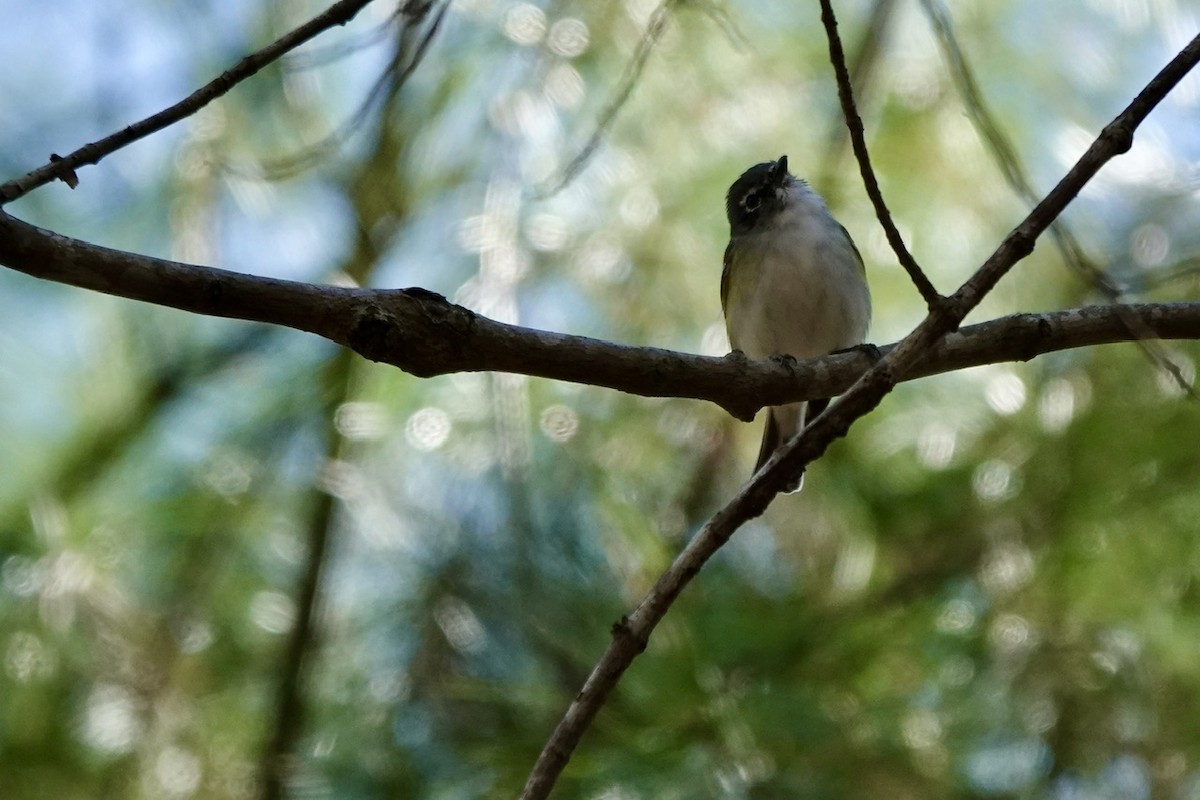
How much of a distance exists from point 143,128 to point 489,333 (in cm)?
53

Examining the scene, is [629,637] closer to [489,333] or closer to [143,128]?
[489,333]

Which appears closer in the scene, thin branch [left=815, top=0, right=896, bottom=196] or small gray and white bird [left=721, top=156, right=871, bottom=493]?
thin branch [left=815, top=0, right=896, bottom=196]

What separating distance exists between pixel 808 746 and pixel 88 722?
6.41 ft

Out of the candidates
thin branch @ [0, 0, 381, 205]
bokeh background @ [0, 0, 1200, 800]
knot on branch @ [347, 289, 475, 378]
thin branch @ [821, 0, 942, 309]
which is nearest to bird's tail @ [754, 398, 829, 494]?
bokeh background @ [0, 0, 1200, 800]

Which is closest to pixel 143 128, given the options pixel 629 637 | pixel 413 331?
pixel 413 331

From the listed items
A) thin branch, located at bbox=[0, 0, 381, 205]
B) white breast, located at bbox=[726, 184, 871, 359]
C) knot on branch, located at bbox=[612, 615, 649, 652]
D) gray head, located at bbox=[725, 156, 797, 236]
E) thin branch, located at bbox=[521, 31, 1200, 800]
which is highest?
gray head, located at bbox=[725, 156, 797, 236]

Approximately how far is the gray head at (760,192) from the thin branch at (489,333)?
1.52 meters

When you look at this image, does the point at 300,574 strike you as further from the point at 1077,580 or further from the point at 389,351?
the point at 1077,580

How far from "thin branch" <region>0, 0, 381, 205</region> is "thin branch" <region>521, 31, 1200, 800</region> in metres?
0.74

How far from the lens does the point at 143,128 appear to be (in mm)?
1607

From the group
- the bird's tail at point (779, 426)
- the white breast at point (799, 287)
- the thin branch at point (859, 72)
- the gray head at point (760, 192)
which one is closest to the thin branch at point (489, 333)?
the thin branch at point (859, 72)

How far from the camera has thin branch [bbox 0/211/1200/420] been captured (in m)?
1.57

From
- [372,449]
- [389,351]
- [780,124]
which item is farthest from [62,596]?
[780,124]

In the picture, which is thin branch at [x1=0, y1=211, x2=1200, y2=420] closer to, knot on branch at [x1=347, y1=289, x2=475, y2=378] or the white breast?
knot on branch at [x1=347, y1=289, x2=475, y2=378]
